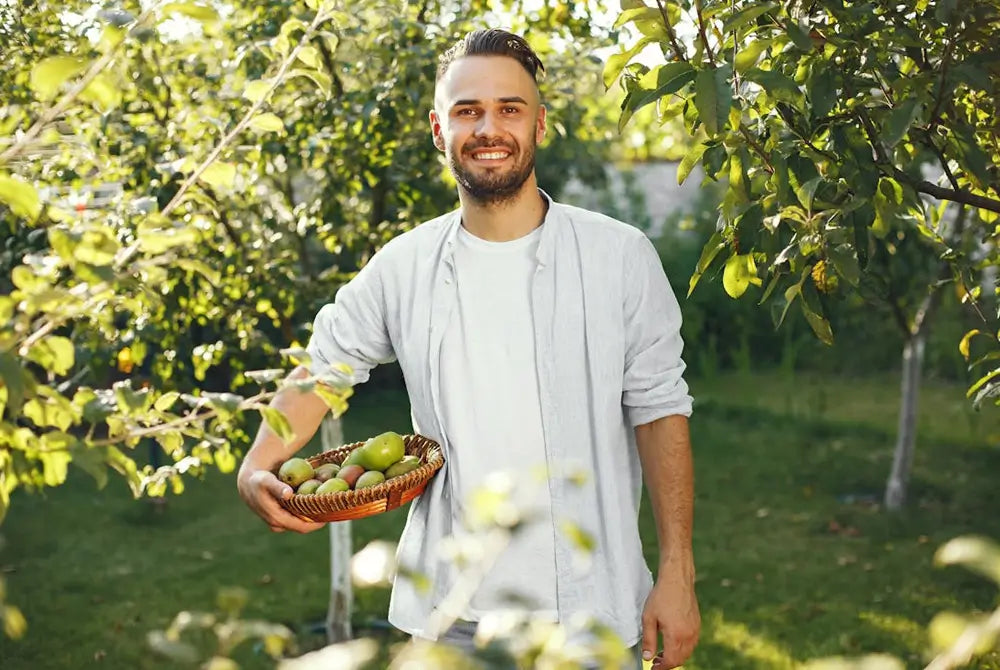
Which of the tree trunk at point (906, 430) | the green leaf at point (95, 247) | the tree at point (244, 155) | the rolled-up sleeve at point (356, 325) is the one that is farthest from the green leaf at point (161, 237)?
the tree trunk at point (906, 430)

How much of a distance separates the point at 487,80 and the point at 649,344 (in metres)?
0.64

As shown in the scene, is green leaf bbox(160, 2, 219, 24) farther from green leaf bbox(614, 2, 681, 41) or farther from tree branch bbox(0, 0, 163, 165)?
green leaf bbox(614, 2, 681, 41)

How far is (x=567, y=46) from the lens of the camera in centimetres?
492

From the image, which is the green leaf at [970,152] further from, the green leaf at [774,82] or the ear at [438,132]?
the ear at [438,132]

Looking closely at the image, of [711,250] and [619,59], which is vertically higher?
[619,59]

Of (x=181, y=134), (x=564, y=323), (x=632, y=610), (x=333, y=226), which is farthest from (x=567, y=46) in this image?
(x=632, y=610)

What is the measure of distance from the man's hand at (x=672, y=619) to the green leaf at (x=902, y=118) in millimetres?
994

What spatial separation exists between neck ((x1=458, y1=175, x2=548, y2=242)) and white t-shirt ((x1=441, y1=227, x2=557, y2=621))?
5cm

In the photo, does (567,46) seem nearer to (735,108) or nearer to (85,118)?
(85,118)

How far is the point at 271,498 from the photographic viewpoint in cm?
246

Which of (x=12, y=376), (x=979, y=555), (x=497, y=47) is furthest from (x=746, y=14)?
(x=12, y=376)

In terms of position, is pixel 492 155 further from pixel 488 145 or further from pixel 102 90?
pixel 102 90

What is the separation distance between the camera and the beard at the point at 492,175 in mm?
2502

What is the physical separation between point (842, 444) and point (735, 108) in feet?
23.3
